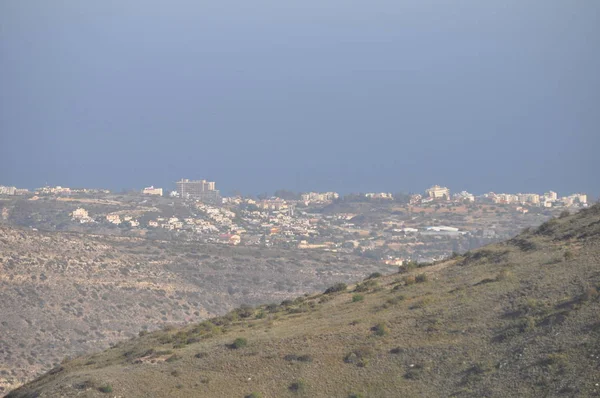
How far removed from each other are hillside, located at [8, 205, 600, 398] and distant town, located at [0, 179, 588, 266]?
47.8 m

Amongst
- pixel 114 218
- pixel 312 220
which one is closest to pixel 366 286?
→ pixel 114 218

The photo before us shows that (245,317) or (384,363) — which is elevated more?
(245,317)

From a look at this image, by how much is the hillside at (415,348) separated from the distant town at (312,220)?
1882 inches

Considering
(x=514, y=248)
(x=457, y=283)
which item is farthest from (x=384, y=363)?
(x=514, y=248)

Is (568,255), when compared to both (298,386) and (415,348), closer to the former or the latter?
(415,348)

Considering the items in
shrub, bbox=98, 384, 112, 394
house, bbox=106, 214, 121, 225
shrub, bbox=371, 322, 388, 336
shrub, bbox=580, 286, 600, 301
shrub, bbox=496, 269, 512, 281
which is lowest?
shrub, bbox=98, 384, 112, 394

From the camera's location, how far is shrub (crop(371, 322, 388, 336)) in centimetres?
2464

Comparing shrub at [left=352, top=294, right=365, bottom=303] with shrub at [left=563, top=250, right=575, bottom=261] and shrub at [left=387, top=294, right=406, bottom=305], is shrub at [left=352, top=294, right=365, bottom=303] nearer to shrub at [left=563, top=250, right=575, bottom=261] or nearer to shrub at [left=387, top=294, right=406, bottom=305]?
shrub at [left=387, top=294, right=406, bottom=305]

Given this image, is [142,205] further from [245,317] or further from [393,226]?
[245,317]

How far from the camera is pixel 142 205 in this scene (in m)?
104

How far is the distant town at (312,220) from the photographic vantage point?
285ft

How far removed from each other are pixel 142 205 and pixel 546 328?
84.5 meters

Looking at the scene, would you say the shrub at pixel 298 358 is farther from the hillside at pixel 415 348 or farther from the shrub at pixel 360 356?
the shrub at pixel 360 356

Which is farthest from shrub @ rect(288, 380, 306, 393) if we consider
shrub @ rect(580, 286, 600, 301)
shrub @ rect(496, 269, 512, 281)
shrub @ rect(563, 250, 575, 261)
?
shrub @ rect(563, 250, 575, 261)
